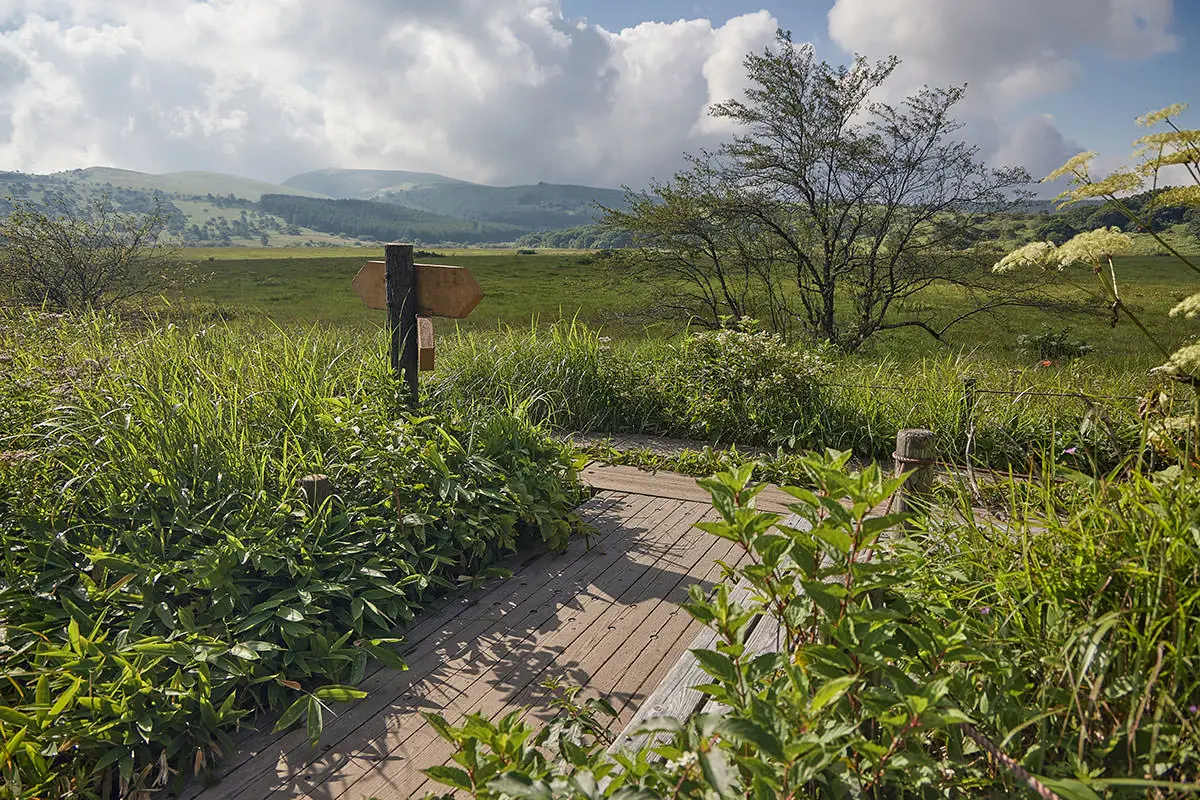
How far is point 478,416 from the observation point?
4.49m

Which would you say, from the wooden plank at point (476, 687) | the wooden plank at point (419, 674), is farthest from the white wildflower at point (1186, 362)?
the wooden plank at point (419, 674)

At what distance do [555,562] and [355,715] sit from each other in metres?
1.55

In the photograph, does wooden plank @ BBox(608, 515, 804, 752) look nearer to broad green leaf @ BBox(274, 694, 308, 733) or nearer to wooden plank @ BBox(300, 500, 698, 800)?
wooden plank @ BBox(300, 500, 698, 800)

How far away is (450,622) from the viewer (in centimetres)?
332

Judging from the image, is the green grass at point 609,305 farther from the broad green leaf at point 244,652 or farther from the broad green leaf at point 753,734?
the broad green leaf at point 244,652

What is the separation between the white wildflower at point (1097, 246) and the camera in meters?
2.70

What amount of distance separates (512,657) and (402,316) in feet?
8.19

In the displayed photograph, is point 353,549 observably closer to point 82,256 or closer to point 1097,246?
point 1097,246

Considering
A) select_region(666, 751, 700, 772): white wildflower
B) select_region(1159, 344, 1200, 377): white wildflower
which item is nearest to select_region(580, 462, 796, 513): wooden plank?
select_region(1159, 344, 1200, 377): white wildflower

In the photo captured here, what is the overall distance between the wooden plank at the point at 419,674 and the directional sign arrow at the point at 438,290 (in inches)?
71.5

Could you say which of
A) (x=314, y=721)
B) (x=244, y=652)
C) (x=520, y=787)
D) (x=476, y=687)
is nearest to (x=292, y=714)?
(x=314, y=721)

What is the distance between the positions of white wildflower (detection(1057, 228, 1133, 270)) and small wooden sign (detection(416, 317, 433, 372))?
3.56 meters

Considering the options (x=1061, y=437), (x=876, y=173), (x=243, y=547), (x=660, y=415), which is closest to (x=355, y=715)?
(x=243, y=547)

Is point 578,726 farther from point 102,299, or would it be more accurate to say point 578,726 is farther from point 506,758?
point 102,299
